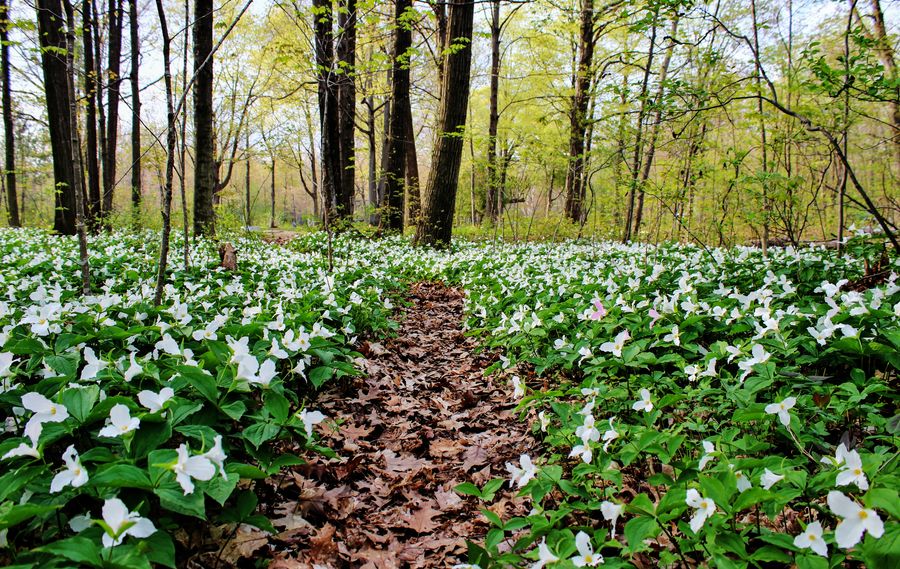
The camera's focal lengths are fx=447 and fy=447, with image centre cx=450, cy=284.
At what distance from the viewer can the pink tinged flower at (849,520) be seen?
105cm

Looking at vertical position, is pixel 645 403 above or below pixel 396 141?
below

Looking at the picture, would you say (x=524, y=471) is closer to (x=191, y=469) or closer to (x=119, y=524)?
(x=191, y=469)

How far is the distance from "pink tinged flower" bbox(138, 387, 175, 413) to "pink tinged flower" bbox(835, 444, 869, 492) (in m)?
2.07

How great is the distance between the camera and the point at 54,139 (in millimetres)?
9484

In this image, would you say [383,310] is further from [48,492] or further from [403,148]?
[403,148]

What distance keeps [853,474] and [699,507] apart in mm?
406

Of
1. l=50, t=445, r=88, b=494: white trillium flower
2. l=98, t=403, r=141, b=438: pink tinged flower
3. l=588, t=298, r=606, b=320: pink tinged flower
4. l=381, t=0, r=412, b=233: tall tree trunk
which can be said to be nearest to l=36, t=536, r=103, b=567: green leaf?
l=50, t=445, r=88, b=494: white trillium flower

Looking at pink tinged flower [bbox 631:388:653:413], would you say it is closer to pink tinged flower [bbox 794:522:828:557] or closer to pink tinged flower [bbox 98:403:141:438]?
pink tinged flower [bbox 794:522:828:557]

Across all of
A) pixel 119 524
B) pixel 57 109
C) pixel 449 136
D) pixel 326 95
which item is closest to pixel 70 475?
pixel 119 524

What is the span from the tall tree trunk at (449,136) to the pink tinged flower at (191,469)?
8.66 meters

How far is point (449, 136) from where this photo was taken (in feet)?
30.8

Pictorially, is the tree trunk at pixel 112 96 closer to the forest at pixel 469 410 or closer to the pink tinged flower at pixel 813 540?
the forest at pixel 469 410

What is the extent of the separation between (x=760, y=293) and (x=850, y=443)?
138 centimetres

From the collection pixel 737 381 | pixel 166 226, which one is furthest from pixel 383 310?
pixel 737 381
